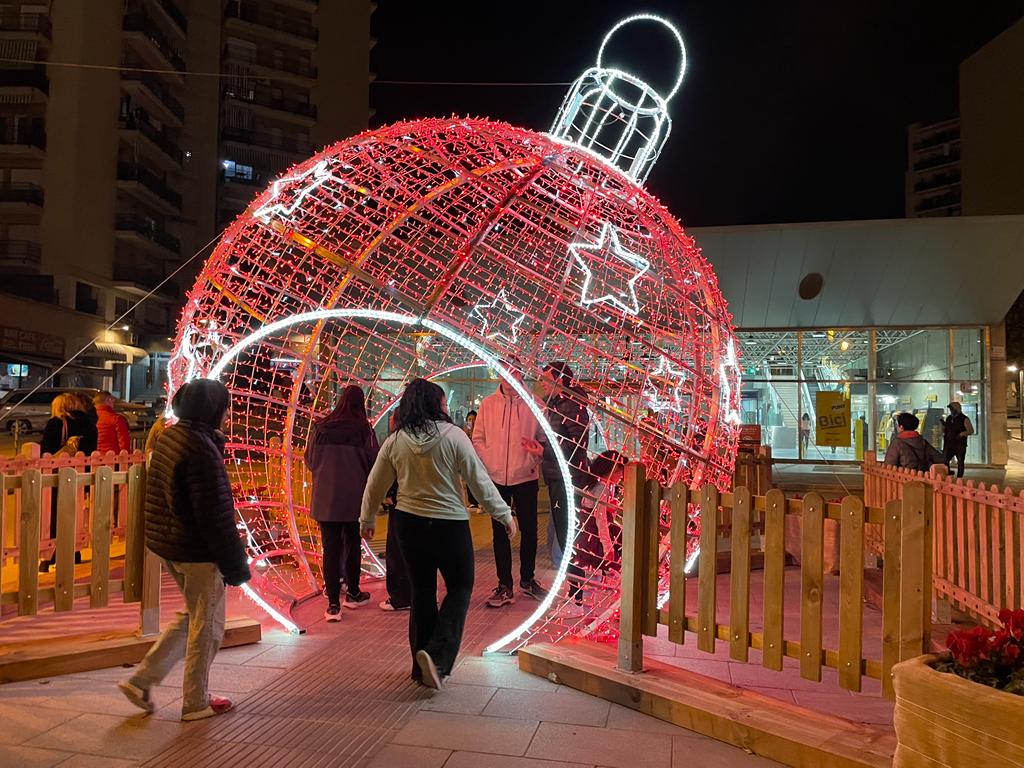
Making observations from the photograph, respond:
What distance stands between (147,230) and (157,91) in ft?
24.3

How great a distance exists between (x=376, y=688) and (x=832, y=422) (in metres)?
14.6

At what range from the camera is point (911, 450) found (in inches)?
288

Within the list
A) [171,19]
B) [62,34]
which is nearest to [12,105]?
[62,34]

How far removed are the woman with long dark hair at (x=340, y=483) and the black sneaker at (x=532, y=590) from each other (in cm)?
120

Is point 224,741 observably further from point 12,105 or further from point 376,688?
point 12,105

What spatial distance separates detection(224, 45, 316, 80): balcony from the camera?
44.6 meters

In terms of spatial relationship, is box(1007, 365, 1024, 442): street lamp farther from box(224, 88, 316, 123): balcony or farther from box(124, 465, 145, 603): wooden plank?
box(224, 88, 316, 123): balcony

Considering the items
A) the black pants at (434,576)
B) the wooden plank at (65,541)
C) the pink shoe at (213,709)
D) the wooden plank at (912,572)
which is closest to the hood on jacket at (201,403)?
the black pants at (434,576)

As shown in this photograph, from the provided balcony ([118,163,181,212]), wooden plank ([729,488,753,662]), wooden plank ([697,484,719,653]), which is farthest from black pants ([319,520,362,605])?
balcony ([118,163,181,212])

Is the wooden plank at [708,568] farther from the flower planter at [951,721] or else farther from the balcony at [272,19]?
the balcony at [272,19]

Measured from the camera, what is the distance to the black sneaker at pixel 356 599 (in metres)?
5.62

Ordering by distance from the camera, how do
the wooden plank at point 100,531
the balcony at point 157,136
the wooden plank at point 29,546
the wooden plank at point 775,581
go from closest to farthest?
the wooden plank at point 775,581 < the wooden plank at point 29,546 < the wooden plank at point 100,531 < the balcony at point 157,136

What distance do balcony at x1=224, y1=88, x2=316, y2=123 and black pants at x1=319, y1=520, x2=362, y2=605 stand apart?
147 feet

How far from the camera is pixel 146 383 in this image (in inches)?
1522
